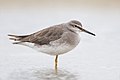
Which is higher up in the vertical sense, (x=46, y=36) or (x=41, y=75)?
(x=46, y=36)

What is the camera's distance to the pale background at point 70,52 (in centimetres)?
532

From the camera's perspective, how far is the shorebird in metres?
5.16

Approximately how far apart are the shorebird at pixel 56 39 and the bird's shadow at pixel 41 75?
178 mm

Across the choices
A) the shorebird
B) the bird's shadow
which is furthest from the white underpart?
the bird's shadow

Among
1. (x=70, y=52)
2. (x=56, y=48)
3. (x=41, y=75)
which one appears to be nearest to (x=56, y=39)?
(x=56, y=48)

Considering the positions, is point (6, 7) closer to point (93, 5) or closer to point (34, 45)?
point (93, 5)

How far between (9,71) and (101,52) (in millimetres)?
1603

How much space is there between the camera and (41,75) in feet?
17.2

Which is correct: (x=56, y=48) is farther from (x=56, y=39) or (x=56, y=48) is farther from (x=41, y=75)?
(x=41, y=75)

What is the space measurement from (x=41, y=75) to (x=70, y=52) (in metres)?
1.15

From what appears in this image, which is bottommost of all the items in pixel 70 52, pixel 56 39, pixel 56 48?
pixel 56 48

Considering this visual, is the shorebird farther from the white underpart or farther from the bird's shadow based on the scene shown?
the bird's shadow

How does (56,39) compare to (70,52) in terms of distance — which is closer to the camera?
(56,39)

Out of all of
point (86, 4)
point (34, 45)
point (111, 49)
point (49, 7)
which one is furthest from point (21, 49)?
point (86, 4)
